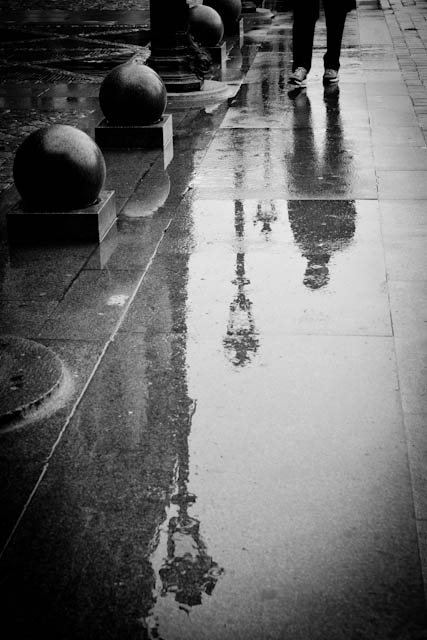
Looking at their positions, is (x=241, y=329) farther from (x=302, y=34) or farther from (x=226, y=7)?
(x=226, y=7)

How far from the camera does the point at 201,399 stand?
174 inches

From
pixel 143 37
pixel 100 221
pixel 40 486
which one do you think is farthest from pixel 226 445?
pixel 143 37

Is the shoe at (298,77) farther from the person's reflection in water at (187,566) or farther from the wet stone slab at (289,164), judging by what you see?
the person's reflection in water at (187,566)

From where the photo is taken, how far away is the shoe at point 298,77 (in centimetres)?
1158

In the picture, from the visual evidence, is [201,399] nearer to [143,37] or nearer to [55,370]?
[55,370]

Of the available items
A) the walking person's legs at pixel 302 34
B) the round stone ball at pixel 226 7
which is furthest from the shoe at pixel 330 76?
the round stone ball at pixel 226 7

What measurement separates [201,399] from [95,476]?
77 cm

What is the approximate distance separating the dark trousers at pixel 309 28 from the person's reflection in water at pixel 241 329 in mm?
6193

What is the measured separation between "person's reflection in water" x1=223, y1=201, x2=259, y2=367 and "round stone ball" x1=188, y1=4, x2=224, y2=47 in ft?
26.0

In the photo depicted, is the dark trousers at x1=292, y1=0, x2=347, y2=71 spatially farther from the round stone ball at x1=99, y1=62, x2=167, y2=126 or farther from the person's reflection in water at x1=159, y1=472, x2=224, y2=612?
the person's reflection in water at x1=159, y1=472, x2=224, y2=612

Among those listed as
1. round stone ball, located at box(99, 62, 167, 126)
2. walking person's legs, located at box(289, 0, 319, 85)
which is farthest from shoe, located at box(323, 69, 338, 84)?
round stone ball, located at box(99, 62, 167, 126)

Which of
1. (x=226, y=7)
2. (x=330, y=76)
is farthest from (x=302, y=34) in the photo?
(x=226, y=7)

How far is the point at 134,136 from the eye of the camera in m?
9.05

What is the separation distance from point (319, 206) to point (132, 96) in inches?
102
